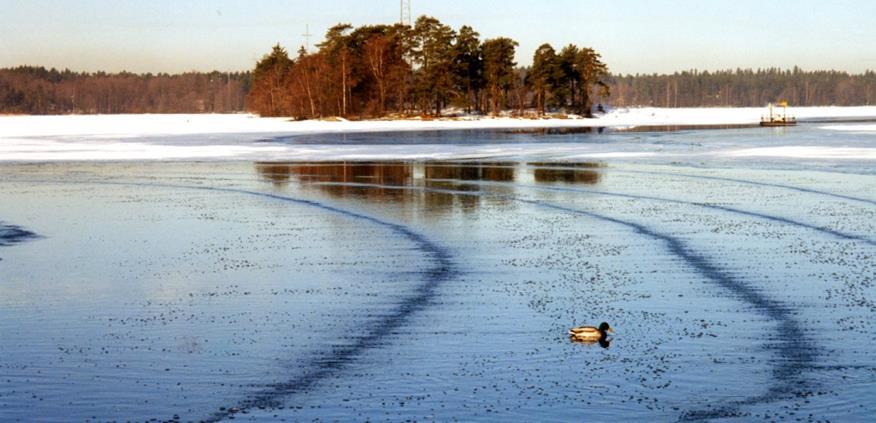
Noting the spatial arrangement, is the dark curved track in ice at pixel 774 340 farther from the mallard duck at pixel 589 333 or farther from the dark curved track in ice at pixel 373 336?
the dark curved track in ice at pixel 373 336

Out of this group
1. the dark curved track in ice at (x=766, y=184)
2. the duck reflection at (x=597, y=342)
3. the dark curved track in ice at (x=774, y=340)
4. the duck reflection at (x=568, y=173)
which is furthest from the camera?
the duck reflection at (x=568, y=173)

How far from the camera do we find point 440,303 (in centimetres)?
1408

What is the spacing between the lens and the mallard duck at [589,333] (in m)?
11.8

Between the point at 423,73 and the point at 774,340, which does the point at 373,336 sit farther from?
the point at 423,73

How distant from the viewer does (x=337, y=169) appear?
38.6 meters

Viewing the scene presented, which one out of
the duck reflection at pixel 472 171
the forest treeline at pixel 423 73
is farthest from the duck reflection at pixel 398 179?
the forest treeline at pixel 423 73

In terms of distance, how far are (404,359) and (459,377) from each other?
0.92 m

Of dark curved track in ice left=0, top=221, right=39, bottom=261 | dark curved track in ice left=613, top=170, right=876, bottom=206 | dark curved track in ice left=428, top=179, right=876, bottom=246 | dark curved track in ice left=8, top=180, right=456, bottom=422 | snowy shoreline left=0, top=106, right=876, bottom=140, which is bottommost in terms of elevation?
dark curved track in ice left=8, top=180, right=456, bottom=422

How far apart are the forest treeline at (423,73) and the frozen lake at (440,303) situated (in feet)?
324

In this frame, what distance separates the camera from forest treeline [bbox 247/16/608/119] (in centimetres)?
12775

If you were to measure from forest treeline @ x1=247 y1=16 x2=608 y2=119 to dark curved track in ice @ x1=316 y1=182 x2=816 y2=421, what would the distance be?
106850 mm

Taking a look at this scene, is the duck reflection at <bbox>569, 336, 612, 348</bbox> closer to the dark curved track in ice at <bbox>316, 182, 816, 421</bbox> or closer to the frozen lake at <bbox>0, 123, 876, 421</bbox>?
the frozen lake at <bbox>0, 123, 876, 421</bbox>

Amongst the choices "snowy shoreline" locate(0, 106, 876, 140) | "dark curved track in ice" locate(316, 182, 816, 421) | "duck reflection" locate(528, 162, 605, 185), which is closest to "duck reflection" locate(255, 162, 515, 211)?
"duck reflection" locate(528, 162, 605, 185)

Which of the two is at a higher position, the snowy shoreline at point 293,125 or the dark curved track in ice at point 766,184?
the snowy shoreline at point 293,125
